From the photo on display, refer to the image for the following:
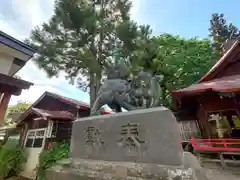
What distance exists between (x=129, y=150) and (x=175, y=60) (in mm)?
10277

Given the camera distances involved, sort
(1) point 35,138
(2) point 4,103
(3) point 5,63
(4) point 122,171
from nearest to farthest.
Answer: (4) point 122,171 < (2) point 4,103 < (3) point 5,63 < (1) point 35,138

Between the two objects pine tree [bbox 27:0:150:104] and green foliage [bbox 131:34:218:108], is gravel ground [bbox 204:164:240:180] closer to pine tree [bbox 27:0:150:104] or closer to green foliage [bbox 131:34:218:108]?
green foliage [bbox 131:34:218:108]

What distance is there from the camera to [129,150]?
2652 millimetres

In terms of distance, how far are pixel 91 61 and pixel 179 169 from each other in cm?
768

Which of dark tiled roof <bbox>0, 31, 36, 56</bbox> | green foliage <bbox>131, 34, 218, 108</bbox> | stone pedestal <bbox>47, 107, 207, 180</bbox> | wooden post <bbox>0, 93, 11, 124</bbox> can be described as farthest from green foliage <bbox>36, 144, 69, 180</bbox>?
green foliage <bbox>131, 34, 218, 108</bbox>

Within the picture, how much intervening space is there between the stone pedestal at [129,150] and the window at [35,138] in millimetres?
5445

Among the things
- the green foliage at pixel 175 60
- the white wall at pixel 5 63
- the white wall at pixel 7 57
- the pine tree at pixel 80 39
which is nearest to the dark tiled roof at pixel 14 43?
the white wall at pixel 7 57

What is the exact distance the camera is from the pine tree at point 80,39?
945cm

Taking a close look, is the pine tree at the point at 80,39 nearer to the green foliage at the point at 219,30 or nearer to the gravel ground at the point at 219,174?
the gravel ground at the point at 219,174

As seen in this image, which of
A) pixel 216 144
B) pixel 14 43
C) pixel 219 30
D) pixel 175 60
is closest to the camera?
pixel 14 43

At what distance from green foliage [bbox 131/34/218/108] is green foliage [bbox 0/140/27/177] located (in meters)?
7.91

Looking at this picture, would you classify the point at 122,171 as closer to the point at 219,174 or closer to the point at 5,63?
the point at 5,63

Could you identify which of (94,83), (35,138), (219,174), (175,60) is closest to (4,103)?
(219,174)

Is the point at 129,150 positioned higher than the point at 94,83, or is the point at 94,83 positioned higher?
the point at 94,83
